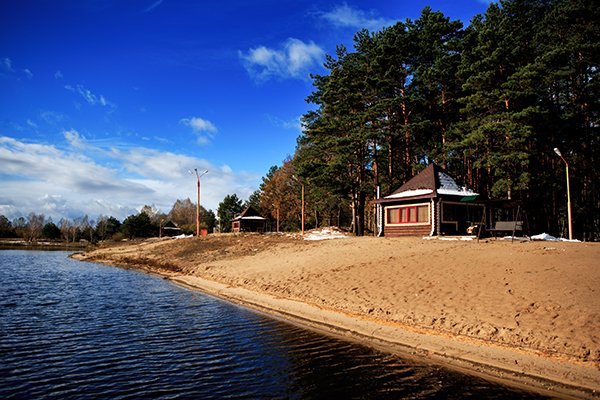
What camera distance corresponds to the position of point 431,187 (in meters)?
28.5

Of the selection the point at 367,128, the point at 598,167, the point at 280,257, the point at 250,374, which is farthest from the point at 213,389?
the point at 598,167

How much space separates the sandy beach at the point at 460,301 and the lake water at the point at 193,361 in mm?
852

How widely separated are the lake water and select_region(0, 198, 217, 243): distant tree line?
68.9 metres

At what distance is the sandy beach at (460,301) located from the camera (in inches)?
288

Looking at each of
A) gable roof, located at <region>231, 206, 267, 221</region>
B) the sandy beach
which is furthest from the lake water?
gable roof, located at <region>231, 206, 267, 221</region>

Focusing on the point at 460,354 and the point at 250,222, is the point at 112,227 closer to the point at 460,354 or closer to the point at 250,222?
the point at 250,222

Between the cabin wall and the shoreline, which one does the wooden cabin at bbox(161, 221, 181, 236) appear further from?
the shoreline

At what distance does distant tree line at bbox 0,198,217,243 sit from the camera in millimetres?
85750

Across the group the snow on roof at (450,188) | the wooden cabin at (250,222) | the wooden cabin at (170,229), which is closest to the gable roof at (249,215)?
the wooden cabin at (250,222)

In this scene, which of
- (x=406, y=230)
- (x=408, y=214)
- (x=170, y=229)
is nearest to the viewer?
(x=406, y=230)

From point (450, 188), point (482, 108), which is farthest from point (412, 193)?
point (482, 108)

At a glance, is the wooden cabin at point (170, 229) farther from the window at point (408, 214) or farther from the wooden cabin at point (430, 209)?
the window at point (408, 214)

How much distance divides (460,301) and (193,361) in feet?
25.6

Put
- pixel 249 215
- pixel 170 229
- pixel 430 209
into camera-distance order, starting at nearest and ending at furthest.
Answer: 1. pixel 430 209
2. pixel 249 215
3. pixel 170 229
